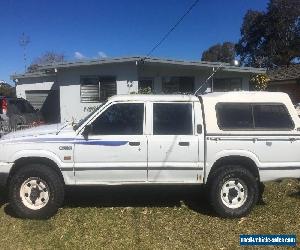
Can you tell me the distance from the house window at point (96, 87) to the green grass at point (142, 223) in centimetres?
1065

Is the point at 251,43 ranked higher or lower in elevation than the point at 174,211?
higher

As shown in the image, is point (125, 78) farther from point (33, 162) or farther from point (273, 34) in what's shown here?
point (273, 34)

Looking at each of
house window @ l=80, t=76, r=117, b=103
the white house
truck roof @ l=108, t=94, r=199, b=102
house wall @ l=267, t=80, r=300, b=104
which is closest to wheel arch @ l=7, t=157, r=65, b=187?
truck roof @ l=108, t=94, r=199, b=102

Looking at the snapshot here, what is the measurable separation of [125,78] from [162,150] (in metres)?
12.0

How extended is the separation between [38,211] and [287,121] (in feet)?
14.1

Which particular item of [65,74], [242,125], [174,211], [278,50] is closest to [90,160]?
[174,211]

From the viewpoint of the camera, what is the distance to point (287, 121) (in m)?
6.69

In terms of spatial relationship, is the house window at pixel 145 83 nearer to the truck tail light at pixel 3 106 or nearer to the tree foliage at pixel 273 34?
the truck tail light at pixel 3 106

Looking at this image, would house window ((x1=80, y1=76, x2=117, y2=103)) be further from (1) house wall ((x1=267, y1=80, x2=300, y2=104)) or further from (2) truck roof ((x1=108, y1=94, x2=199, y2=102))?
(1) house wall ((x1=267, y1=80, x2=300, y2=104))

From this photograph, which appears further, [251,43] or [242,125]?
[251,43]

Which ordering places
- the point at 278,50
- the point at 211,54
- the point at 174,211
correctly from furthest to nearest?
1. the point at 211,54
2. the point at 278,50
3. the point at 174,211

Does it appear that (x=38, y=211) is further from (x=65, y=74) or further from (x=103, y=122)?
(x=65, y=74)

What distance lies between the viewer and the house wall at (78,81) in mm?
18047

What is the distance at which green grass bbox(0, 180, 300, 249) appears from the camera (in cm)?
564
